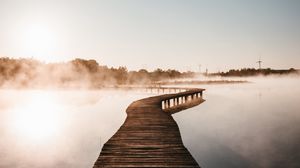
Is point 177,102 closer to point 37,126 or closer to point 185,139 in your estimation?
point 185,139

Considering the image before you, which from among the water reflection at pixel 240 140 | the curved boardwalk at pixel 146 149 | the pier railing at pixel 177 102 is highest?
the curved boardwalk at pixel 146 149

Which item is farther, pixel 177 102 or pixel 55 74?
pixel 55 74

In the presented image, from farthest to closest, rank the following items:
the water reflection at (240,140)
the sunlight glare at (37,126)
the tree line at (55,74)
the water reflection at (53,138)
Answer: the tree line at (55,74) < the sunlight glare at (37,126) < the water reflection at (53,138) < the water reflection at (240,140)

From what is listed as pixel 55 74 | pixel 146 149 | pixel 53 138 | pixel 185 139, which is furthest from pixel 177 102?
pixel 55 74

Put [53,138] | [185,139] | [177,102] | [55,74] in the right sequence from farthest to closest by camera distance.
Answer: [55,74]
[177,102]
[53,138]
[185,139]

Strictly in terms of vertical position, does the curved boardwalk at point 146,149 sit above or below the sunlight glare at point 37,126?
above

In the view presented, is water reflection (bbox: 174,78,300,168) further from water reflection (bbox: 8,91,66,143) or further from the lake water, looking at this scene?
water reflection (bbox: 8,91,66,143)

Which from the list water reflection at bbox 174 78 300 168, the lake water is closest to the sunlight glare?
the lake water

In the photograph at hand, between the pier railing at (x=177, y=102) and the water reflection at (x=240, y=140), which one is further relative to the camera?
the pier railing at (x=177, y=102)

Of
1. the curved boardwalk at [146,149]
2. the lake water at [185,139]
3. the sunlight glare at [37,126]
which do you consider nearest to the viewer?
the curved boardwalk at [146,149]

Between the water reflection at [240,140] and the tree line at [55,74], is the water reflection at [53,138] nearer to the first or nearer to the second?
the water reflection at [240,140]

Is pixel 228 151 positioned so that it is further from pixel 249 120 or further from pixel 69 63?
pixel 69 63

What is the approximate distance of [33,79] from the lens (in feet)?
361

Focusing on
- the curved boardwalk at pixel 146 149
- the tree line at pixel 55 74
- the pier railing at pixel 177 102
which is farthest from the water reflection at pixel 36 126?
the tree line at pixel 55 74
